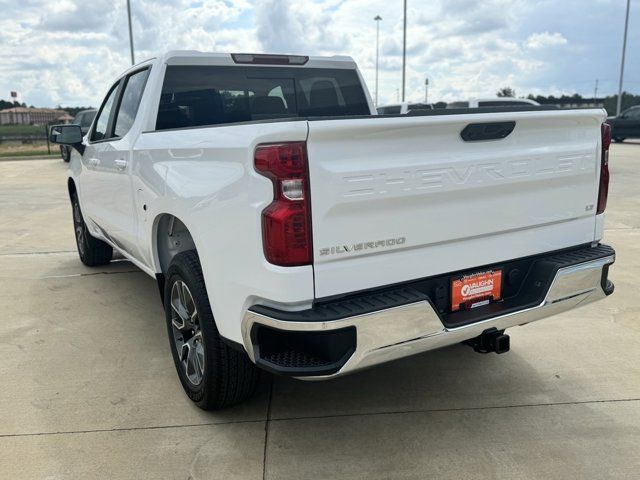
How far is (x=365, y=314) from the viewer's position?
2365mm

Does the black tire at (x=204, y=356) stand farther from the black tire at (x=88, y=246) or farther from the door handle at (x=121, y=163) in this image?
the black tire at (x=88, y=246)

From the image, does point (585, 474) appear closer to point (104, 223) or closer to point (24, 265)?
point (104, 223)

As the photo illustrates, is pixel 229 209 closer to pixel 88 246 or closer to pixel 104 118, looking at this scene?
pixel 104 118

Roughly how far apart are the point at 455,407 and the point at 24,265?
211 inches

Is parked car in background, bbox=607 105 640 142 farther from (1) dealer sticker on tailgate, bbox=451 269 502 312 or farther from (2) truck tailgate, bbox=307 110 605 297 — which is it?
(1) dealer sticker on tailgate, bbox=451 269 502 312

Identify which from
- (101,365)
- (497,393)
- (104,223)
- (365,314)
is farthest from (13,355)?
(497,393)

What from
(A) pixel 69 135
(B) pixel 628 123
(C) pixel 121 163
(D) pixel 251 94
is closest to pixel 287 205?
(C) pixel 121 163

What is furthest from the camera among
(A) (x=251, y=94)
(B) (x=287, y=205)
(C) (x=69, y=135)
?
(C) (x=69, y=135)

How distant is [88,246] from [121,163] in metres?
2.49

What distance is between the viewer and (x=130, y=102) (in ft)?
14.7

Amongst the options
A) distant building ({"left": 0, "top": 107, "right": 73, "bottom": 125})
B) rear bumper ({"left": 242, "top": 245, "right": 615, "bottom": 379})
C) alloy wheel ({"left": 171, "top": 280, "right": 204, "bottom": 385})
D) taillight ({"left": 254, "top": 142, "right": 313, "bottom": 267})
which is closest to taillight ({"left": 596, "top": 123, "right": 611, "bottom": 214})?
rear bumper ({"left": 242, "top": 245, "right": 615, "bottom": 379})

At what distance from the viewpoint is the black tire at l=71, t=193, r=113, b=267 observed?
6.23 m

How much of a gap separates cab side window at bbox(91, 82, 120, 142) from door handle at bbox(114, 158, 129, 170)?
2.38ft

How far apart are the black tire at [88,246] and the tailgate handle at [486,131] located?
15.3 feet
